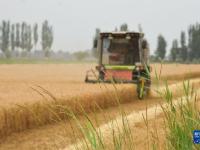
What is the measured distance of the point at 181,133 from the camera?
4.25 m

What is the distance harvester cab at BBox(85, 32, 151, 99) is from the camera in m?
20.7

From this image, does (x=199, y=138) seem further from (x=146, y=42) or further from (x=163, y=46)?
(x=163, y=46)

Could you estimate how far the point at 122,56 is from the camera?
21.2m

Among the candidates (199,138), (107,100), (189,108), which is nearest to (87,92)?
(107,100)

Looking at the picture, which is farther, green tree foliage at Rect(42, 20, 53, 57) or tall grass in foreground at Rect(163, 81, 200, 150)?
green tree foliage at Rect(42, 20, 53, 57)

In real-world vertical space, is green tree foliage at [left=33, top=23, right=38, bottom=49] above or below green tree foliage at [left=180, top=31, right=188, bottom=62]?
above

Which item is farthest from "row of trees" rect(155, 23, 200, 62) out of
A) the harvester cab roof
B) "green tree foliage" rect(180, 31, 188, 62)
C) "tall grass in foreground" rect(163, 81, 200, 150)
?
"tall grass in foreground" rect(163, 81, 200, 150)

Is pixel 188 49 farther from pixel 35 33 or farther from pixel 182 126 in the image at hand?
pixel 182 126

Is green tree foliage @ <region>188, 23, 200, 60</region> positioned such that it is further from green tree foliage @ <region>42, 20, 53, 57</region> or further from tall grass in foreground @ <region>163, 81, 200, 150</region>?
tall grass in foreground @ <region>163, 81, 200, 150</region>

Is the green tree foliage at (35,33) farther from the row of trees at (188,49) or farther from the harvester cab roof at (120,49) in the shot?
the harvester cab roof at (120,49)

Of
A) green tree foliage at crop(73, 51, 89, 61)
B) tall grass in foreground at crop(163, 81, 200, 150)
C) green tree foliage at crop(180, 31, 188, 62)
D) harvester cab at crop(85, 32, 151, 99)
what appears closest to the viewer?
tall grass in foreground at crop(163, 81, 200, 150)

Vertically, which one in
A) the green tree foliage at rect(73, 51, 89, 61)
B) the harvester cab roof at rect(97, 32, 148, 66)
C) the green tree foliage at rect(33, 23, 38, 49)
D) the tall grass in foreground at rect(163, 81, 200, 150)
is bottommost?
the green tree foliage at rect(73, 51, 89, 61)

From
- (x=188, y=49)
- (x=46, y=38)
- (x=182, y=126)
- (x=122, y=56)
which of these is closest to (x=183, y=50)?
(x=188, y=49)

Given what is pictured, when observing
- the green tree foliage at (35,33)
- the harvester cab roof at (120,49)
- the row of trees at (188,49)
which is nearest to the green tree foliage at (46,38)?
the green tree foliage at (35,33)
